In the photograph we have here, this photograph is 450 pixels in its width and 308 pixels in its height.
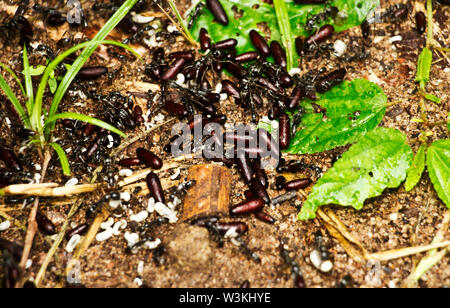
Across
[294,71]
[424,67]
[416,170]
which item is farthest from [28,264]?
[424,67]

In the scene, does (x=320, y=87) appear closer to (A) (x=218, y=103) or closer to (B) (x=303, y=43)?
(B) (x=303, y=43)

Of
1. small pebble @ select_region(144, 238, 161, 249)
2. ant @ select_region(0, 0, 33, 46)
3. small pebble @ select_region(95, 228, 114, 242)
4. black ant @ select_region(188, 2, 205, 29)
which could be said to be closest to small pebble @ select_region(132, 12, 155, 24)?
black ant @ select_region(188, 2, 205, 29)

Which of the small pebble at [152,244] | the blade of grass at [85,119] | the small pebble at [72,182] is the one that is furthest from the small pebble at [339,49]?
the small pebble at [72,182]

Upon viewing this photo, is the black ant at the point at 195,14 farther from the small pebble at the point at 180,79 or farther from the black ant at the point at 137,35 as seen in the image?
the small pebble at the point at 180,79

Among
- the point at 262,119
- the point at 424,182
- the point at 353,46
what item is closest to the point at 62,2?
the point at 262,119

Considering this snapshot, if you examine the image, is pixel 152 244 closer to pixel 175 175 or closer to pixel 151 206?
pixel 151 206

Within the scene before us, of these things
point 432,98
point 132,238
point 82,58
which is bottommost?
point 132,238
